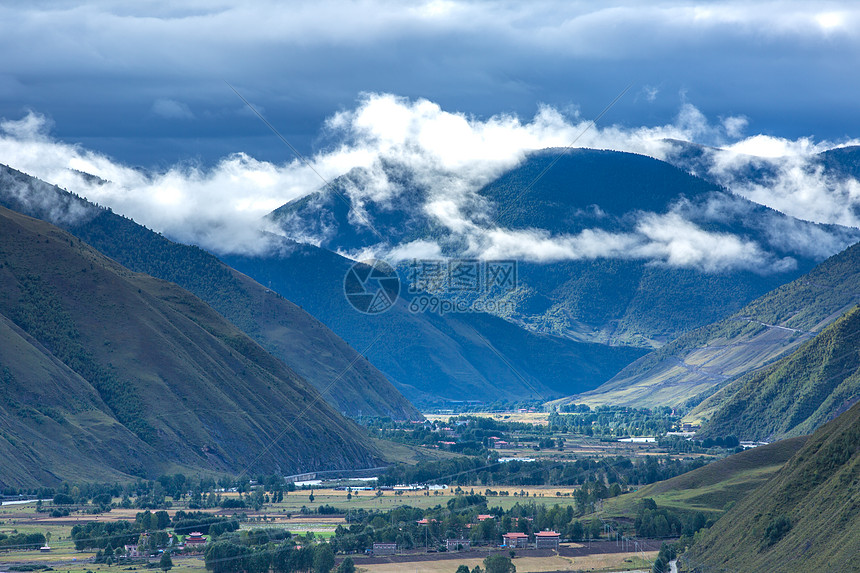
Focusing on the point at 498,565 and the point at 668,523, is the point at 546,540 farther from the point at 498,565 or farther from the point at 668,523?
the point at 498,565

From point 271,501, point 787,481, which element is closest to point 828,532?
point 787,481

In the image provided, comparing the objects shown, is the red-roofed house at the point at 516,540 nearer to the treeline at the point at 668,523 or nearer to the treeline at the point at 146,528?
the treeline at the point at 668,523

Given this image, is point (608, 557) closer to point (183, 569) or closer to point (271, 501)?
point (183, 569)

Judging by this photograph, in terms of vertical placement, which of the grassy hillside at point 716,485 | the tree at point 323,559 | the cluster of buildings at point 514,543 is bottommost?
the tree at point 323,559

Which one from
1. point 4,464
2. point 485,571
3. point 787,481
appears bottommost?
point 485,571

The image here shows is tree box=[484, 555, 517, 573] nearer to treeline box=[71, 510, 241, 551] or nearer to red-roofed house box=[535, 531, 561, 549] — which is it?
red-roofed house box=[535, 531, 561, 549]

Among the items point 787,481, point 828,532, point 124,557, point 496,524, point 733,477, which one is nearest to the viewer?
point 828,532

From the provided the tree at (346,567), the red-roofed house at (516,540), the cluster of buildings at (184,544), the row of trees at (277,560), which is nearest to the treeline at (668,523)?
the red-roofed house at (516,540)
